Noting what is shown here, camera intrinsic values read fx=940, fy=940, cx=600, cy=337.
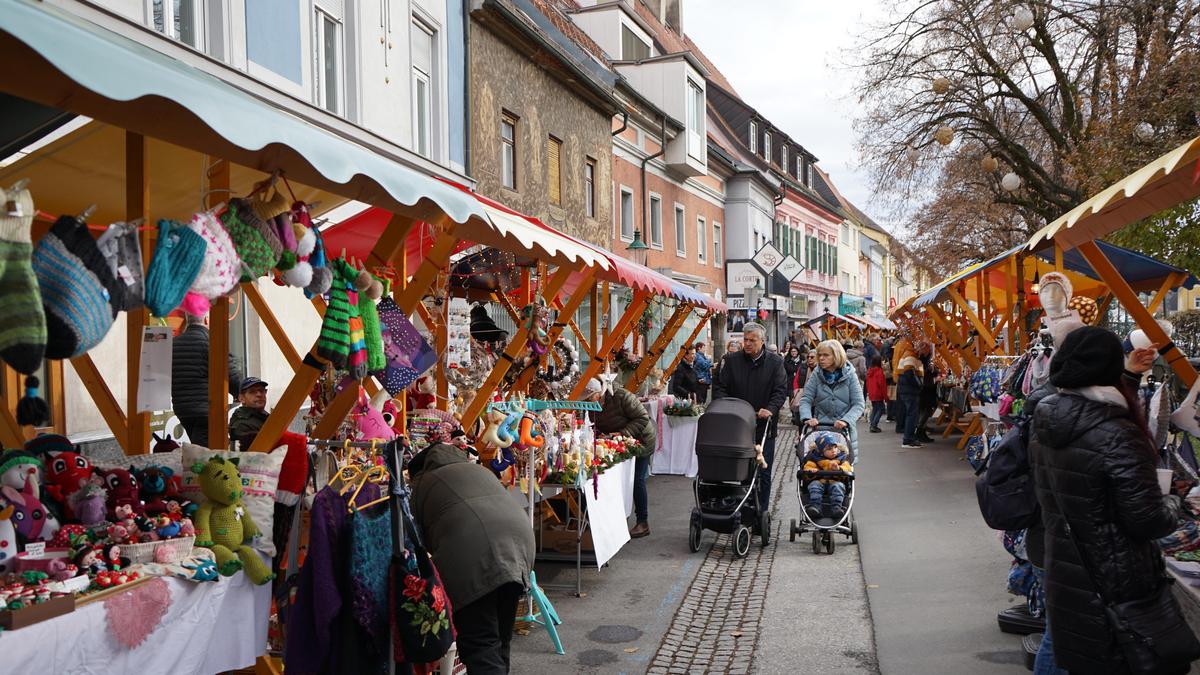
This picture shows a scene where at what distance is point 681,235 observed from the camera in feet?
96.7

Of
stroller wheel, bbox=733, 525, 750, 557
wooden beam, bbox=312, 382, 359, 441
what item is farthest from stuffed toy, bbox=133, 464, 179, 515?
stroller wheel, bbox=733, 525, 750, 557

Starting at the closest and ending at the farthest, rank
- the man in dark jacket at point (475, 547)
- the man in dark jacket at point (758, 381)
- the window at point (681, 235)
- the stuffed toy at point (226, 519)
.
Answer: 1. the stuffed toy at point (226, 519)
2. the man in dark jacket at point (475, 547)
3. the man in dark jacket at point (758, 381)
4. the window at point (681, 235)

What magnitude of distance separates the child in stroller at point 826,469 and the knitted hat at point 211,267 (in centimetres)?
621

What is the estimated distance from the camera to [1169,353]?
5316mm

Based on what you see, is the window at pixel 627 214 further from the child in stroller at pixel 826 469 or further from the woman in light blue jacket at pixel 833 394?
the child in stroller at pixel 826 469

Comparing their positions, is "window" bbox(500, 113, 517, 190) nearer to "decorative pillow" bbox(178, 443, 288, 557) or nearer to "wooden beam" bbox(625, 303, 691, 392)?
"wooden beam" bbox(625, 303, 691, 392)

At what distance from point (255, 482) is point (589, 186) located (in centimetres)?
1816

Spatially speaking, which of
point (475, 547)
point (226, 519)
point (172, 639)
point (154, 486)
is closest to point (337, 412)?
point (226, 519)

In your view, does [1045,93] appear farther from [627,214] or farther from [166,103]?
[166,103]

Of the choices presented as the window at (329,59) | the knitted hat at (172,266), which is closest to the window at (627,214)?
the window at (329,59)

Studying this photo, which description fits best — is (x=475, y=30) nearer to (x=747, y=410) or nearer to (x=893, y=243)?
(x=747, y=410)

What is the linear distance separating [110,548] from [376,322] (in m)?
1.42

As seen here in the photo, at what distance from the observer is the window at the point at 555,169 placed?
19.2 m

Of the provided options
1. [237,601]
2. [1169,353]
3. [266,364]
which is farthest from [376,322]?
[266,364]
